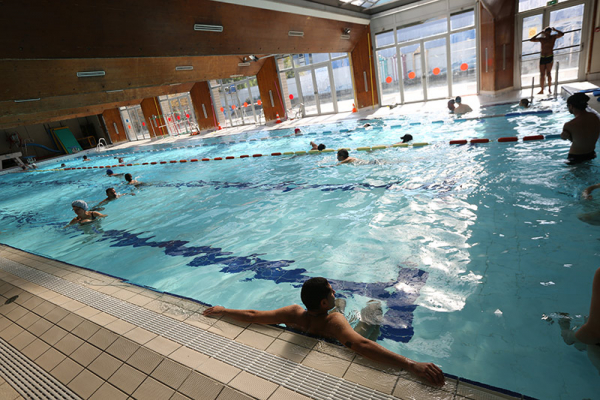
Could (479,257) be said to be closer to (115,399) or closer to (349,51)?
(115,399)

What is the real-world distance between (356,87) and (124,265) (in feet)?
44.6

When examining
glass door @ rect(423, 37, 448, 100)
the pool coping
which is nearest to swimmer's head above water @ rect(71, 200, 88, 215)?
the pool coping

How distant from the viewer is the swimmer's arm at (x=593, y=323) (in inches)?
63.0

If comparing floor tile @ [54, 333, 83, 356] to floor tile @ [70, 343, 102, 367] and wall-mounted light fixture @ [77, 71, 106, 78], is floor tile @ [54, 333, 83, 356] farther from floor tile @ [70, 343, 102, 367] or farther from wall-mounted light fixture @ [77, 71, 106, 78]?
wall-mounted light fixture @ [77, 71, 106, 78]

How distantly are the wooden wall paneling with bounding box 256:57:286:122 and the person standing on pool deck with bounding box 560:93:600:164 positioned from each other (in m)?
15.0

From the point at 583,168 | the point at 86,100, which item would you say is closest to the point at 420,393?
the point at 583,168

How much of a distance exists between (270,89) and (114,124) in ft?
52.1

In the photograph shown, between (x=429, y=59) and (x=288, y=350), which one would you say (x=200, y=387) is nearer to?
(x=288, y=350)

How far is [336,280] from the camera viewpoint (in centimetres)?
330

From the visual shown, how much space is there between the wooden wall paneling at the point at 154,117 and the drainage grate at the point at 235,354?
2317 centimetres

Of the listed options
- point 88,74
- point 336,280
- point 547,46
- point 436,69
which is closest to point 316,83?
point 436,69

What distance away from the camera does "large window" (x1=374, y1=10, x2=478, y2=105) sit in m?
12.6

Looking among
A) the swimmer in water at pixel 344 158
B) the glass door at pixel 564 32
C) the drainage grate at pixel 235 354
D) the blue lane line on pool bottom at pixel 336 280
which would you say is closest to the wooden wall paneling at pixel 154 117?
the swimmer in water at pixel 344 158

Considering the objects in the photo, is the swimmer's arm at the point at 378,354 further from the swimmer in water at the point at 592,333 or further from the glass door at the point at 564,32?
the glass door at the point at 564,32
